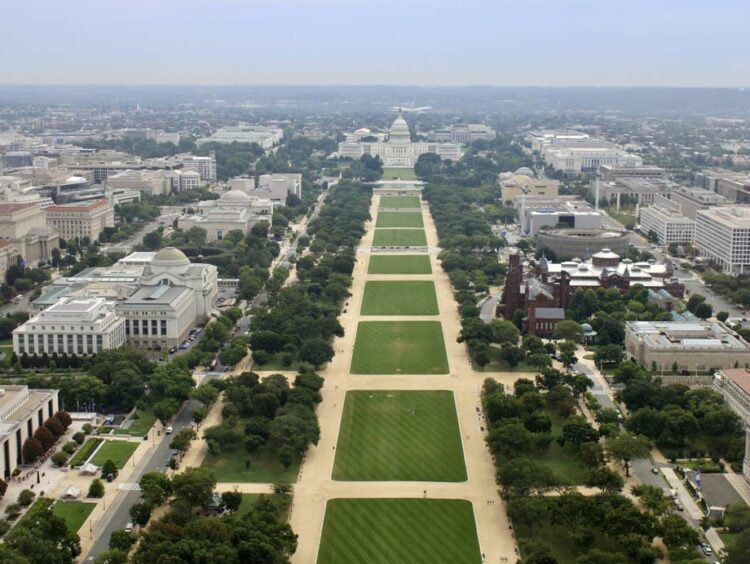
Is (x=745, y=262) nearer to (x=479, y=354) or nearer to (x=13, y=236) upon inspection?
(x=479, y=354)

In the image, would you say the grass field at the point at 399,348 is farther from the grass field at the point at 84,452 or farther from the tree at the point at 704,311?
the tree at the point at 704,311

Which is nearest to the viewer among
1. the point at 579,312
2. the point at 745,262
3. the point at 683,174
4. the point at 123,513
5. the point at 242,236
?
the point at 123,513

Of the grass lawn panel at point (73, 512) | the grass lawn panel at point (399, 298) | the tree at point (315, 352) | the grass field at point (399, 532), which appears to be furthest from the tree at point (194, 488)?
the grass lawn panel at point (399, 298)

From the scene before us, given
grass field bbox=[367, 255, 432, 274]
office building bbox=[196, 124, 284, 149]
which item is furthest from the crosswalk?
office building bbox=[196, 124, 284, 149]

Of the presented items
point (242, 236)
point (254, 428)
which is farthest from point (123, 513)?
point (242, 236)

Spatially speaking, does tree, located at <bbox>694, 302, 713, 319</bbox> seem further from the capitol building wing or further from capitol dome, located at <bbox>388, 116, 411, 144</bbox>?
capitol dome, located at <bbox>388, 116, 411, 144</bbox>

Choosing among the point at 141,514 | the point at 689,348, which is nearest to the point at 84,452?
the point at 141,514
